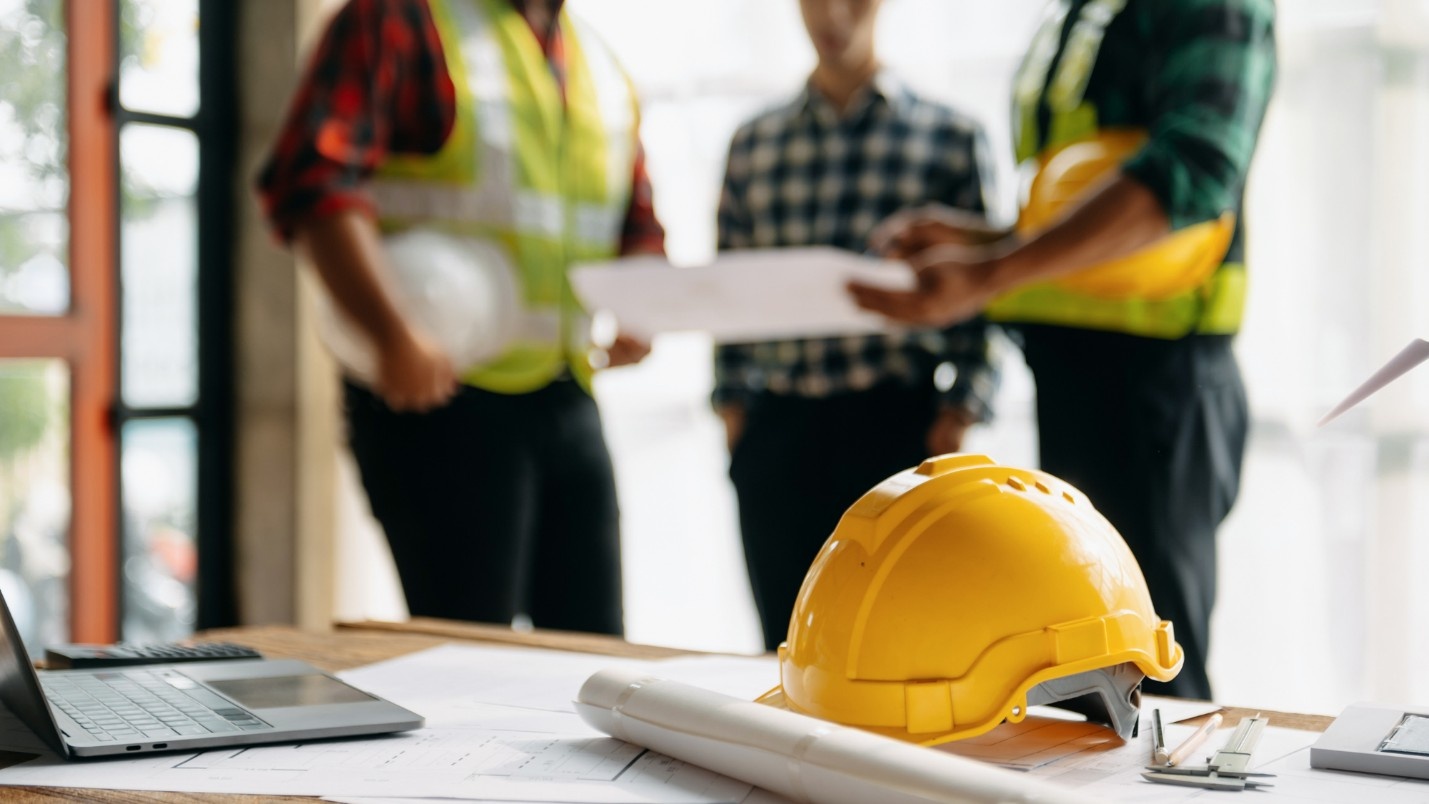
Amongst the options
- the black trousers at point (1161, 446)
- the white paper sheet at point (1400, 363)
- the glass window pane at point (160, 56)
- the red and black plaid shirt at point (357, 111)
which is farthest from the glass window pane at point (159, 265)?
the white paper sheet at point (1400, 363)

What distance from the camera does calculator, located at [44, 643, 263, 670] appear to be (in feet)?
3.46

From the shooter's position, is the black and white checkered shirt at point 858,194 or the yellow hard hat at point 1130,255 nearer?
the yellow hard hat at point 1130,255

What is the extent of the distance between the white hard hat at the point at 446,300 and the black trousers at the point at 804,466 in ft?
1.63

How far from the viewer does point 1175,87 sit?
5.73 ft

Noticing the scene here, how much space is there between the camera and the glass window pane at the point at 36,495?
115 inches

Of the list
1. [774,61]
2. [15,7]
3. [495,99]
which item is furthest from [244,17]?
[495,99]

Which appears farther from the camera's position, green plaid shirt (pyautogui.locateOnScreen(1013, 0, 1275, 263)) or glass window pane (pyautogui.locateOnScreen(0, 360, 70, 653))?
glass window pane (pyautogui.locateOnScreen(0, 360, 70, 653))

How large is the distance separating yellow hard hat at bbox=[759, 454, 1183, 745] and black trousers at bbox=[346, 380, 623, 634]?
129 centimetres

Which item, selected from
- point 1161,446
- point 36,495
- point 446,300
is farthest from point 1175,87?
point 36,495

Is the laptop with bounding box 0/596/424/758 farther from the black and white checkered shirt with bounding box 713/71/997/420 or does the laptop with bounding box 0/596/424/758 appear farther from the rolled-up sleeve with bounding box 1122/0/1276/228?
the black and white checkered shirt with bounding box 713/71/997/420

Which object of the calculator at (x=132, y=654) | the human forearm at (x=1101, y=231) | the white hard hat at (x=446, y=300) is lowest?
the calculator at (x=132, y=654)

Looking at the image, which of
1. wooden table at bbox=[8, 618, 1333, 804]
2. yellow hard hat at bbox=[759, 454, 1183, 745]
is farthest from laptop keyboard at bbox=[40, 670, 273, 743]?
yellow hard hat at bbox=[759, 454, 1183, 745]

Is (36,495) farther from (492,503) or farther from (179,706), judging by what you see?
(179,706)

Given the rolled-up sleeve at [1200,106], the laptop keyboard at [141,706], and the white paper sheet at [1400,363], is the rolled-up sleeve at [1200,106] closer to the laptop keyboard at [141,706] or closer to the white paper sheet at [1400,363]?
the white paper sheet at [1400,363]
